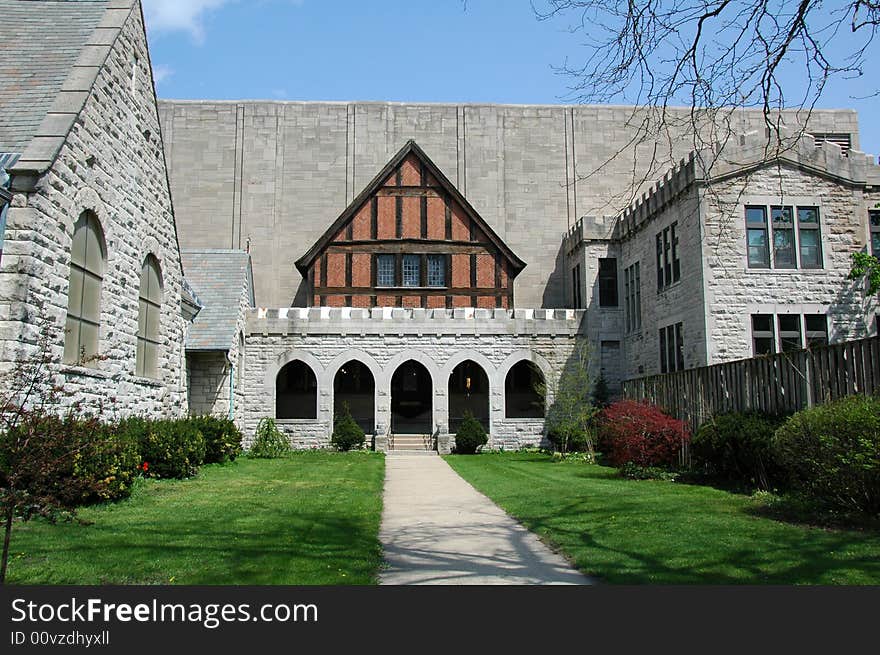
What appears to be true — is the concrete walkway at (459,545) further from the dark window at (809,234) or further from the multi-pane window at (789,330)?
the dark window at (809,234)

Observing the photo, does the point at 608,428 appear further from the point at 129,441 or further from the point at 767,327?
the point at 129,441

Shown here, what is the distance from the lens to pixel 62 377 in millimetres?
11867

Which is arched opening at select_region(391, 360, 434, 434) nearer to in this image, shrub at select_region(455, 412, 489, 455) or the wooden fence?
→ shrub at select_region(455, 412, 489, 455)

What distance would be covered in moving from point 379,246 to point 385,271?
1.09m

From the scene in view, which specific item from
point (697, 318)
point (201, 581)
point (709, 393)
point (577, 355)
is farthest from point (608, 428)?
point (201, 581)

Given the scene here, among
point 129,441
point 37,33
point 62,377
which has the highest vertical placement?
point 37,33

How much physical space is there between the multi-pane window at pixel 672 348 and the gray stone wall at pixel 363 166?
11.7 m

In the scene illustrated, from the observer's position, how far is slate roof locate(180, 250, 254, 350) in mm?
23000

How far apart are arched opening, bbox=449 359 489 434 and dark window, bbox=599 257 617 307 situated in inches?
245

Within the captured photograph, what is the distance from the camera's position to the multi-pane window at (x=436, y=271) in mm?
31953

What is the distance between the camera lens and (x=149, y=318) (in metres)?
16.9

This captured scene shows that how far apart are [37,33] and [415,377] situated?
2215 cm

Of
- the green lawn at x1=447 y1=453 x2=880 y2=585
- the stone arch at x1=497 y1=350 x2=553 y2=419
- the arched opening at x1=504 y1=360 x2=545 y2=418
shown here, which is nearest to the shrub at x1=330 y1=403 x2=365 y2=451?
the stone arch at x1=497 y1=350 x2=553 y2=419

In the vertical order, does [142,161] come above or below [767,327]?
above
